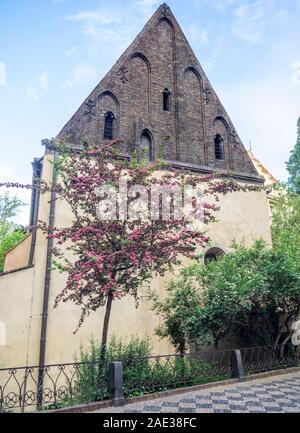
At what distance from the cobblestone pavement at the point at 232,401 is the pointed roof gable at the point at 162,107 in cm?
898

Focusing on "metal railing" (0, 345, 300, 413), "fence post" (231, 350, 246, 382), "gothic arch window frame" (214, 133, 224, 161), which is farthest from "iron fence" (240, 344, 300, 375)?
"gothic arch window frame" (214, 133, 224, 161)

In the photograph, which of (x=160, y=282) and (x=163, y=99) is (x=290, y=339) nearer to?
(x=160, y=282)

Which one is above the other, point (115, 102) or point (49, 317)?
point (115, 102)

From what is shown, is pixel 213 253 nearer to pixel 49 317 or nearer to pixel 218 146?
pixel 218 146

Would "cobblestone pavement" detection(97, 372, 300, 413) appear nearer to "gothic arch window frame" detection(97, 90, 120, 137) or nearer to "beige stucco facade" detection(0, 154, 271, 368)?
"beige stucco facade" detection(0, 154, 271, 368)

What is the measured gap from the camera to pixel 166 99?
1590cm

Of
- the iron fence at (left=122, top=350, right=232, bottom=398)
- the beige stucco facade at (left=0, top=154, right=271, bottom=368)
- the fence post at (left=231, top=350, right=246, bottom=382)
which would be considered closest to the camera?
the iron fence at (left=122, top=350, right=232, bottom=398)

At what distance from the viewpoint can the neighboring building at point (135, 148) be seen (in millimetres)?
10492

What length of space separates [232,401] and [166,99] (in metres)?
13.0

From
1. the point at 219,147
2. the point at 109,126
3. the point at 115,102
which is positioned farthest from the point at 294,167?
the point at 109,126

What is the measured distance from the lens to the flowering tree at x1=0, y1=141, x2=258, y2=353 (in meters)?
7.91

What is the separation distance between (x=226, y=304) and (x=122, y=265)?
3854 millimetres

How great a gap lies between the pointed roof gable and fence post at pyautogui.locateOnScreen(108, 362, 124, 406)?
8482mm

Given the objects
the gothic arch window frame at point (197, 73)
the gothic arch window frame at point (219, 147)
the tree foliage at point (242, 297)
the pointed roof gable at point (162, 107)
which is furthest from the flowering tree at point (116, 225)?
the gothic arch window frame at point (197, 73)
